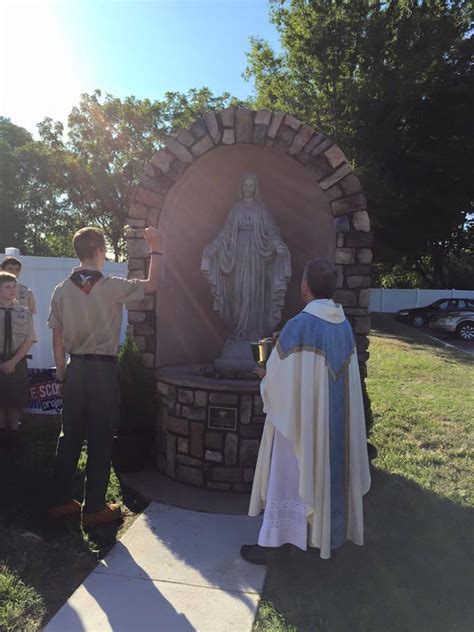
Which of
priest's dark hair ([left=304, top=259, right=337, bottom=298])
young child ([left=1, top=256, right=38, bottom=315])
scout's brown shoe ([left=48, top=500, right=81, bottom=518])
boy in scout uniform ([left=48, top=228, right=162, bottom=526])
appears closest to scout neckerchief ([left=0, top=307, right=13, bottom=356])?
young child ([left=1, top=256, right=38, bottom=315])

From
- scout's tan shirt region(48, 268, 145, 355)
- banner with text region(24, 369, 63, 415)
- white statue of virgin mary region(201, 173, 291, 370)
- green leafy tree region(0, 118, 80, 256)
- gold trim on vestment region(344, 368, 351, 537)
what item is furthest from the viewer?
green leafy tree region(0, 118, 80, 256)

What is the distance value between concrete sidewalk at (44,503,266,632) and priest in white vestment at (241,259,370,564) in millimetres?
351

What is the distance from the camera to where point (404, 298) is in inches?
1074

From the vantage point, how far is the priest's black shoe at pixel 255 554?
120 inches

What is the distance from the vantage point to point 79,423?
341 cm

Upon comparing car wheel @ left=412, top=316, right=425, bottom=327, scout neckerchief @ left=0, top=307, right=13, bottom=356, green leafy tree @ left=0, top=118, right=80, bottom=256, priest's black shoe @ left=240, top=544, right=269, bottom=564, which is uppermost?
green leafy tree @ left=0, top=118, right=80, bottom=256

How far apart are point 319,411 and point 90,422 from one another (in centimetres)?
156

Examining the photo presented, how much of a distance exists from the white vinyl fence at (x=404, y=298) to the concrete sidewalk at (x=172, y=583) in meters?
23.6

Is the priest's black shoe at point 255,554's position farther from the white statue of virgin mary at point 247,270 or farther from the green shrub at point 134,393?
the white statue of virgin mary at point 247,270

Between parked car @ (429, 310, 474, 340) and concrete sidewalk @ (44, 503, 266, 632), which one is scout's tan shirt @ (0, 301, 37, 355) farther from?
parked car @ (429, 310, 474, 340)

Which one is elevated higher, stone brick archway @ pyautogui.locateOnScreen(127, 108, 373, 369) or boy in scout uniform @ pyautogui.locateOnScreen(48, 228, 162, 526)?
stone brick archway @ pyautogui.locateOnScreen(127, 108, 373, 369)

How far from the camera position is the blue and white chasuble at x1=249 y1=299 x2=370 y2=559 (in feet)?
9.07

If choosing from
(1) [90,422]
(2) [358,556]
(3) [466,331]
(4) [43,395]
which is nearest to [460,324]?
(3) [466,331]

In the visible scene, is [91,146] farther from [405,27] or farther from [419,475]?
[419,475]
